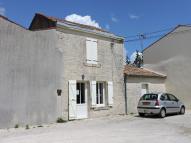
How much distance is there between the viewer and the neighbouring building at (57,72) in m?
15.2

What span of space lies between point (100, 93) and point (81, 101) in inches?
77.6

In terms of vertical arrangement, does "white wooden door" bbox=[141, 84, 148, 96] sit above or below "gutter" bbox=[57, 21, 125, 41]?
below

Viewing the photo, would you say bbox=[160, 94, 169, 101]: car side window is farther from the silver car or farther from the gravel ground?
the gravel ground

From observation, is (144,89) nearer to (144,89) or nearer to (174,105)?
(144,89)

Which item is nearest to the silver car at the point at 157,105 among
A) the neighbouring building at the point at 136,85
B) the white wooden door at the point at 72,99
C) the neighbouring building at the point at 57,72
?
the neighbouring building at the point at 57,72

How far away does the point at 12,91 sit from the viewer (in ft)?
49.4

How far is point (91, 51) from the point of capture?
1952cm

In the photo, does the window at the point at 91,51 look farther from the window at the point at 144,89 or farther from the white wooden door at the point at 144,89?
the white wooden door at the point at 144,89

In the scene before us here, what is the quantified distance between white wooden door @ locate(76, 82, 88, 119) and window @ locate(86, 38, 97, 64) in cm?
152

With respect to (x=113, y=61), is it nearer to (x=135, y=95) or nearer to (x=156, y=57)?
(x=135, y=95)

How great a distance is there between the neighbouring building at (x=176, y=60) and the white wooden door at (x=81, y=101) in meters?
9.85

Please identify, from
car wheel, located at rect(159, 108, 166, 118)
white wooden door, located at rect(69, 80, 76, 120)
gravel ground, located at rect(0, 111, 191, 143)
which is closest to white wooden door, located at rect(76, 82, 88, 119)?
white wooden door, located at rect(69, 80, 76, 120)

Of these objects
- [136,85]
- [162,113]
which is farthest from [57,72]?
[136,85]

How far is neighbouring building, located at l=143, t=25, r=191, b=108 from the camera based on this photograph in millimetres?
25406
